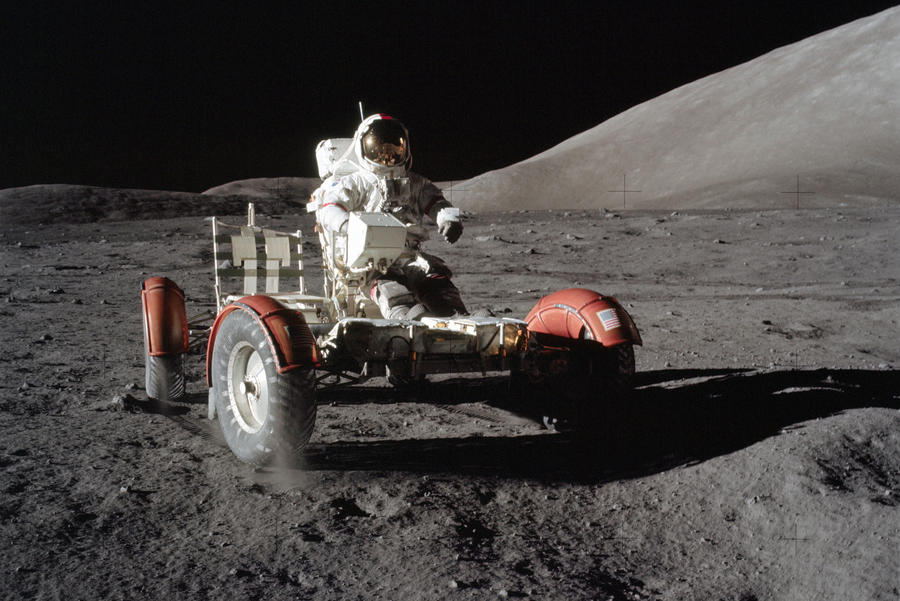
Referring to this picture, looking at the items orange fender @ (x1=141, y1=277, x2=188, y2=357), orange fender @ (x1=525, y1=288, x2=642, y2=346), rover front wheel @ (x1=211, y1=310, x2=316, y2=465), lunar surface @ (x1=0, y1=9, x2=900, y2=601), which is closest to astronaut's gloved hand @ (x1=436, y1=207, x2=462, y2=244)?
orange fender @ (x1=525, y1=288, x2=642, y2=346)

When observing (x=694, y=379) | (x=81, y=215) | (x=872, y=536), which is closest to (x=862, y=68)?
(x=81, y=215)

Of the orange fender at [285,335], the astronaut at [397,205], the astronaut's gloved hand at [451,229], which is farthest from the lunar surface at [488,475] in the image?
the astronaut's gloved hand at [451,229]

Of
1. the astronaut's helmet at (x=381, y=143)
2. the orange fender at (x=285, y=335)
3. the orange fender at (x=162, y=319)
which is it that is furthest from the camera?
the orange fender at (x=162, y=319)

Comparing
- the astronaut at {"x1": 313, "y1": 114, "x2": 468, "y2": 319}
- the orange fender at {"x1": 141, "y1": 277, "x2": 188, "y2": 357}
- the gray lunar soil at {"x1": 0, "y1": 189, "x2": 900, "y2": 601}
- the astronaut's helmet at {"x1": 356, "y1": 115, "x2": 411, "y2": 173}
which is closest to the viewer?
the gray lunar soil at {"x1": 0, "y1": 189, "x2": 900, "y2": 601}

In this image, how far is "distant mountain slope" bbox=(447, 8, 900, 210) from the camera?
91.1ft

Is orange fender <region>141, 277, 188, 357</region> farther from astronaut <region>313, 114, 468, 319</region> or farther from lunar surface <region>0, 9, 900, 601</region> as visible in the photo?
astronaut <region>313, 114, 468, 319</region>

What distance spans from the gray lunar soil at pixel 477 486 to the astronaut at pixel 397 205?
0.81 m

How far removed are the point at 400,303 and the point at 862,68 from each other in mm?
39177

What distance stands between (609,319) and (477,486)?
114 centimetres

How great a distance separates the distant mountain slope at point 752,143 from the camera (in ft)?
91.1

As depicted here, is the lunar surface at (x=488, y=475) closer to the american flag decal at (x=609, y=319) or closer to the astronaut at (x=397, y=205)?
the american flag decal at (x=609, y=319)

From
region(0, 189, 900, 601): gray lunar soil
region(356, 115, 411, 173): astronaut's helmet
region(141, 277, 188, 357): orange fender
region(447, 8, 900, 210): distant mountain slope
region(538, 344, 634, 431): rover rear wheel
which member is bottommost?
region(0, 189, 900, 601): gray lunar soil

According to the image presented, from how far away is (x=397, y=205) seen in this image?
4.39 meters

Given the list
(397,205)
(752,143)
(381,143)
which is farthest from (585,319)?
(752,143)
